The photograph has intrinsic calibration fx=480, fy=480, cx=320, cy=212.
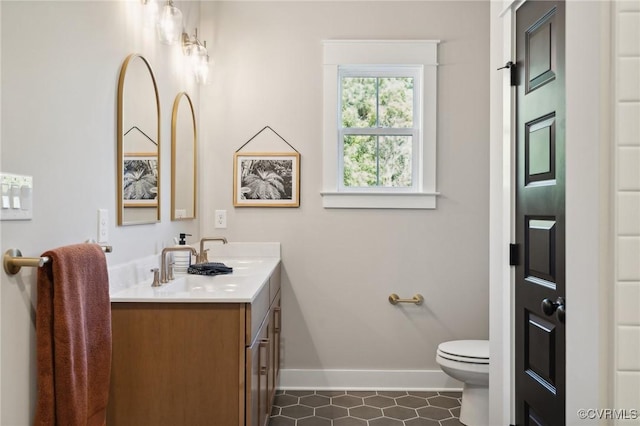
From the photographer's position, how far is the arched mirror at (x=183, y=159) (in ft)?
8.67

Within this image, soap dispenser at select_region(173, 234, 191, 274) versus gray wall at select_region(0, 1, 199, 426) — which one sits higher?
gray wall at select_region(0, 1, 199, 426)

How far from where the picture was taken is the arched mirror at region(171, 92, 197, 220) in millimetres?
2643

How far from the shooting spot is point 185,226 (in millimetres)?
2904

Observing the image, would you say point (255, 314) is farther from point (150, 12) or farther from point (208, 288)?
point (150, 12)

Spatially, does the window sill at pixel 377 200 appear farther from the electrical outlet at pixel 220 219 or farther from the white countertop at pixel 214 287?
the electrical outlet at pixel 220 219

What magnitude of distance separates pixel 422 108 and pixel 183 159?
62.9 inches

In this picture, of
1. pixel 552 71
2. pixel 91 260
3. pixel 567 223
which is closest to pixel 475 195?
pixel 552 71

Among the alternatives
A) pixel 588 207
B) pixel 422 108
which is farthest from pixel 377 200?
pixel 588 207

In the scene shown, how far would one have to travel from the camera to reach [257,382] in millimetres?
1984

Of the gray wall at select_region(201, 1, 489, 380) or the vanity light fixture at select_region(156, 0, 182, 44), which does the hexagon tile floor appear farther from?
the vanity light fixture at select_region(156, 0, 182, 44)

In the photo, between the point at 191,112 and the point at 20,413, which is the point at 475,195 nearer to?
the point at 191,112

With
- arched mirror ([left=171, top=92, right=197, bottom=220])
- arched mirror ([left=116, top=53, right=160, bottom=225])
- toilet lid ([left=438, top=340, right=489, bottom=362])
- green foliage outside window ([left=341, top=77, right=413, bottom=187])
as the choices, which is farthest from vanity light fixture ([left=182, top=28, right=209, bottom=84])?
toilet lid ([left=438, top=340, right=489, bottom=362])

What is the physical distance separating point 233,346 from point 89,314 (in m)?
0.51

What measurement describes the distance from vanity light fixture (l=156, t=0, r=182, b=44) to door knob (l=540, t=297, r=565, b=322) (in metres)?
2.01
